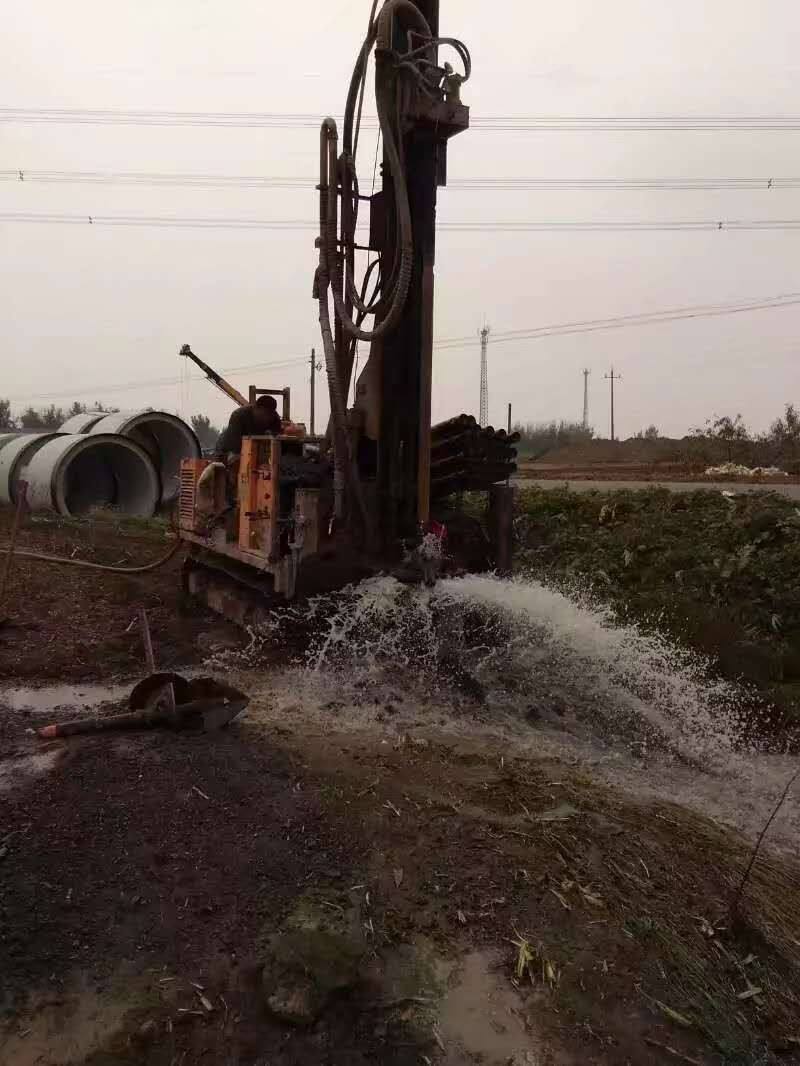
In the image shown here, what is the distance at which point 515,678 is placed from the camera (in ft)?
19.9

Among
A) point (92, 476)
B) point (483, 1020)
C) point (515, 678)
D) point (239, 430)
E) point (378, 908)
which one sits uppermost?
point (239, 430)

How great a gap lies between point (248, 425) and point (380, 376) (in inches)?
61.6

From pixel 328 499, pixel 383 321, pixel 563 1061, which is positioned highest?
pixel 383 321

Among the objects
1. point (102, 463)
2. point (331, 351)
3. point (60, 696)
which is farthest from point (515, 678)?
point (102, 463)

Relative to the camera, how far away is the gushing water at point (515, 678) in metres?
5.40

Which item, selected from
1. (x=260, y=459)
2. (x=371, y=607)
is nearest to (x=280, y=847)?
(x=371, y=607)

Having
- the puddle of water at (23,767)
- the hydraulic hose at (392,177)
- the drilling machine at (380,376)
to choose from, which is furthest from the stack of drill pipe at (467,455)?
the puddle of water at (23,767)

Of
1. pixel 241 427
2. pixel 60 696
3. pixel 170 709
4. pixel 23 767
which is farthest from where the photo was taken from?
pixel 241 427

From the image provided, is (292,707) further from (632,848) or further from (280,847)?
(632,848)

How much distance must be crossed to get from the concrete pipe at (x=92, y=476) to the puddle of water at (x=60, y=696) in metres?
8.18

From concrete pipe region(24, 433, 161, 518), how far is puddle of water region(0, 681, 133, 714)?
8.18m

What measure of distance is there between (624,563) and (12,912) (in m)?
6.16

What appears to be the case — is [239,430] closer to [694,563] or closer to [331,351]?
[331,351]

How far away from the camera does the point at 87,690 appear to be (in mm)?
6074
